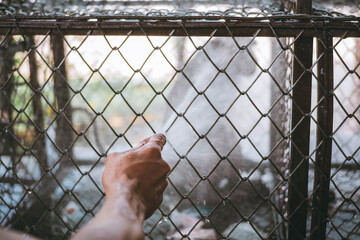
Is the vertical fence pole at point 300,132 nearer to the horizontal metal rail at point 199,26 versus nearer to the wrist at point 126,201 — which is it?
the horizontal metal rail at point 199,26

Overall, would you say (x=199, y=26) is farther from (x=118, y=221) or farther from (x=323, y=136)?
(x=118, y=221)

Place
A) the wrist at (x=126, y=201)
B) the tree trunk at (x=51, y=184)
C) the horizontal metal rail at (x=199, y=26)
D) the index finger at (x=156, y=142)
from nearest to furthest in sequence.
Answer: the wrist at (x=126, y=201), the index finger at (x=156, y=142), the horizontal metal rail at (x=199, y=26), the tree trunk at (x=51, y=184)

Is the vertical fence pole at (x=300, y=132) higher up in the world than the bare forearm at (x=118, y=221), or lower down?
higher up

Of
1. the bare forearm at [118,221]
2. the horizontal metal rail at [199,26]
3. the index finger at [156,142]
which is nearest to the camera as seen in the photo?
the bare forearm at [118,221]

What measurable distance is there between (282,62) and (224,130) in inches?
25.2

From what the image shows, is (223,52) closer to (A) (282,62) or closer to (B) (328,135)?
(A) (282,62)

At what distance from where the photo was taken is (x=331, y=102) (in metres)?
1.29

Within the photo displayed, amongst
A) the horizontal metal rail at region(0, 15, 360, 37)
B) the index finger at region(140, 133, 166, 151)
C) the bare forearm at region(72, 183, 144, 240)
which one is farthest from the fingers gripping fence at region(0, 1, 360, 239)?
the bare forearm at region(72, 183, 144, 240)

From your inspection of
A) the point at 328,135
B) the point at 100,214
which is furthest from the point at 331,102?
the point at 100,214

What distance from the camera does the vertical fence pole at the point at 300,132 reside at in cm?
127

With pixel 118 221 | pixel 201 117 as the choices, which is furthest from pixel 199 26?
pixel 201 117

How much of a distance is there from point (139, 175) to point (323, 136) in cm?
76

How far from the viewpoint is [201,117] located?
2.20m

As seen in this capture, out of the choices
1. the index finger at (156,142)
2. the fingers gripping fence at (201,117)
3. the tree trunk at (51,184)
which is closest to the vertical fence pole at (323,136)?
the fingers gripping fence at (201,117)
